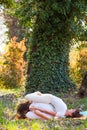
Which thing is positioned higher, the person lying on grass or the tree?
the tree

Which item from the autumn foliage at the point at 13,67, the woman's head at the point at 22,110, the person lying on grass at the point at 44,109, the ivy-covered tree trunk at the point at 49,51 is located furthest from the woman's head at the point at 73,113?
the autumn foliage at the point at 13,67

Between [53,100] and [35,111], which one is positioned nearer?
[35,111]

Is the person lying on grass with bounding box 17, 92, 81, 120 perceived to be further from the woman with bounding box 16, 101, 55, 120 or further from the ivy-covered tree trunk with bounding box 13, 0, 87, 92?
the ivy-covered tree trunk with bounding box 13, 0, 87, 92

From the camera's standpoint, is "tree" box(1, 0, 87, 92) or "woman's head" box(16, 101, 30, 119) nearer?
"woman's head" box(16, 101, 30, 119)

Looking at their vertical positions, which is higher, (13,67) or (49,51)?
(13,67)

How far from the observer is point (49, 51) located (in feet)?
52.6

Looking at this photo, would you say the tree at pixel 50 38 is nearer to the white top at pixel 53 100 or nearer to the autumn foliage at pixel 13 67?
the autumn foliage at pixel 13 67

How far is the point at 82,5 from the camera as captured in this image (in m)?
15.8

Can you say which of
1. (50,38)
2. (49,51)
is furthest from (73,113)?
(50,38)

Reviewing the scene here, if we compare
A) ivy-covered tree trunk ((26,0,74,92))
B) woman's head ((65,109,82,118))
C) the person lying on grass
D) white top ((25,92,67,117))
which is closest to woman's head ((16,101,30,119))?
the person lying on grass

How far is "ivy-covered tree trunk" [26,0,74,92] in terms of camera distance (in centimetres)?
1583

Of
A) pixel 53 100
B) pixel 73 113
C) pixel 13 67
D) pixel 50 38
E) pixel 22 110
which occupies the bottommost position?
pixel 73 113

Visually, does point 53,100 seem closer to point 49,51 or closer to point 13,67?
point 49,51

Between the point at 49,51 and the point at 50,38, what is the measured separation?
0.54 metres
